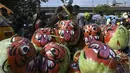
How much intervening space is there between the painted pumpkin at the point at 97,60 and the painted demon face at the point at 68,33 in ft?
5.28

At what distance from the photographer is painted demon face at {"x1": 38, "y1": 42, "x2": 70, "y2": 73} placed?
5688 mm

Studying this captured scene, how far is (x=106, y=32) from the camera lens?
26.5 feet

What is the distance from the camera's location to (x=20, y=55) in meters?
5.19

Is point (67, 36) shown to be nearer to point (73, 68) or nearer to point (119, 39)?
point (119, 39)

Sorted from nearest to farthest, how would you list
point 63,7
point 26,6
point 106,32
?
1. point 106,32
2. point 63,7
3. point 26,6

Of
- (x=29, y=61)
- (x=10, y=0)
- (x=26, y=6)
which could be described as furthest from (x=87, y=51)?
(x=26, y=6)

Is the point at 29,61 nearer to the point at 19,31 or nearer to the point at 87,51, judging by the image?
the point at 87,51

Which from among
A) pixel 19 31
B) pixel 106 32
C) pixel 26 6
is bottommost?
pixel 26 6

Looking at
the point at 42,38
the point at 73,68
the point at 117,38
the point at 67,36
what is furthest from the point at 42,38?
the point at 117,38

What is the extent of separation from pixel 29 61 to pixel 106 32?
10.0 ft

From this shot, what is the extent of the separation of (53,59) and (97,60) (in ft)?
2.17

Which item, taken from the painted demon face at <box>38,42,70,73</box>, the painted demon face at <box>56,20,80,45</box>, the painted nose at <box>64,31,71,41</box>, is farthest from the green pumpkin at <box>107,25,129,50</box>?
the painted demon face at <box>38,42,70,73</box>

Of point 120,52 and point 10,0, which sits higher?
point 120,52

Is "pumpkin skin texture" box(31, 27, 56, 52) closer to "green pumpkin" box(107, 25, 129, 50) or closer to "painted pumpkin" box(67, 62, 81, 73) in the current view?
"painted pumpkin" box(67, 62, 81, 73)
